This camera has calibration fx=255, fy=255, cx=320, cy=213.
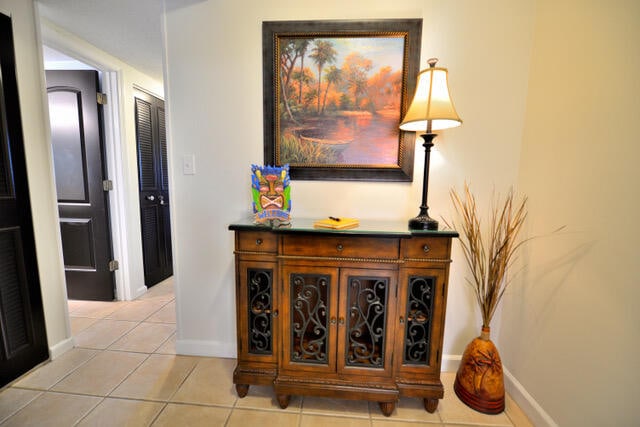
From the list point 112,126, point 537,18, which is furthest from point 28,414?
point 537,18

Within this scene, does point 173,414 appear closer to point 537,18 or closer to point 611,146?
point 611,146

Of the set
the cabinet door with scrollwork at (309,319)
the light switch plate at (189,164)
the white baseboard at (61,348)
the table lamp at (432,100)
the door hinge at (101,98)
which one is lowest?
the white baseboard at (61,348)

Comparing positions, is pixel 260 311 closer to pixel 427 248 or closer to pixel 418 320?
pixel 418 320

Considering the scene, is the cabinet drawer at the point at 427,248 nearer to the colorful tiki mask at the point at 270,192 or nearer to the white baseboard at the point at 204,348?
the colorful tiki mask at the point at 270,192

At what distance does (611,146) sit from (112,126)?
3304 mm

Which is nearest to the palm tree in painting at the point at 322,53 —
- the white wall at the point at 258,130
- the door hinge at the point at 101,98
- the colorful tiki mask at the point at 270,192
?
the white wall at the point at 258,130

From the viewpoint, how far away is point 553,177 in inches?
48.1

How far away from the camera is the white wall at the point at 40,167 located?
1.50 meters

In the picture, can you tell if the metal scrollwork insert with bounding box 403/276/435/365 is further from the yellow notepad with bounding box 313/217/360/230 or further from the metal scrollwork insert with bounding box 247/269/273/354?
the metal scrollwork insert with bounding box 247/269/273/354

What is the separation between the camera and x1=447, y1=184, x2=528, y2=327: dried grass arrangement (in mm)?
1357

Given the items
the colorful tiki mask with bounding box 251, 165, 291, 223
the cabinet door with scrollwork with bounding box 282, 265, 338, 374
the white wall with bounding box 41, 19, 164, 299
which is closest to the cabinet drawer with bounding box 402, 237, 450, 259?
the cabinet door with scrollwork with bounding box 282, 265, 338, 374

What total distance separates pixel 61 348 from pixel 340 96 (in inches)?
96.8

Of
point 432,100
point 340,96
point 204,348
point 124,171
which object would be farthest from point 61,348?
point 432,100

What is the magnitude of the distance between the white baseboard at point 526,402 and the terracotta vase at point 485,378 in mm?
118
